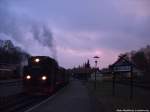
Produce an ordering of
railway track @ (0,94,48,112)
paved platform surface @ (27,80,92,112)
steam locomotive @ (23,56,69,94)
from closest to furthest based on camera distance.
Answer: paved platform surface @ (27,80,92,112) → railway track @ (0,94,48,112) → steam locomotive @ (23,56,69,94)

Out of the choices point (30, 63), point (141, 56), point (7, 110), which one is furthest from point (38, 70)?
point (141, 56)

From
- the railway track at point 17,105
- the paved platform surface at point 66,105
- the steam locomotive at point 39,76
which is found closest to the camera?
the paved platform surface at point 66,105

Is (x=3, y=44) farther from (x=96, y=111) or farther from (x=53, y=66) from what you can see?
(x=96, y=111)

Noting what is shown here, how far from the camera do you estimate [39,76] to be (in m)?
38.0

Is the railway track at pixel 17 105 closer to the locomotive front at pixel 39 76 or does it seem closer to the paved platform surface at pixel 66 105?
the paved platform surface at pixel 66 105

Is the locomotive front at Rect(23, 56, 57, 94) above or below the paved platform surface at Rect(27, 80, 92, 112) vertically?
above

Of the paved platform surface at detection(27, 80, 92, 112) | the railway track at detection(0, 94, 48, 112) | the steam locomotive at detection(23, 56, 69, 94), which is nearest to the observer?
the paved platform surface at detection(27, 80, 92, 112)

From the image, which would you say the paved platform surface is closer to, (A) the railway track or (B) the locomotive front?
(A) the railway track

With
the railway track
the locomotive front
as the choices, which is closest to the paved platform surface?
the railway track

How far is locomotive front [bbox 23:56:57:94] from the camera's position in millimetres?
37438

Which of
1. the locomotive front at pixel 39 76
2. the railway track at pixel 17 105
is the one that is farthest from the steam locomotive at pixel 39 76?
the railway track at pixel 17 105

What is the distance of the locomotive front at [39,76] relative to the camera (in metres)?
37.4

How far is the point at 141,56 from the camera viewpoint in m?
161

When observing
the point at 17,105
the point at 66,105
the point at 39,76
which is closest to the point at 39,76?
the point at 39,76
